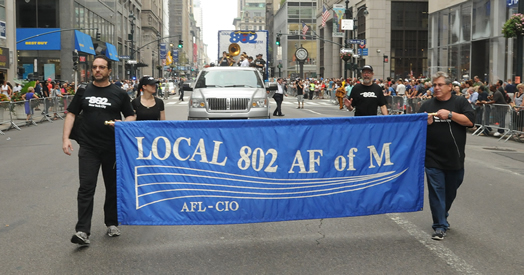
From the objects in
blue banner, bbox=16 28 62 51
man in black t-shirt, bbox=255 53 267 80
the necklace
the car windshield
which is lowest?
the necklace

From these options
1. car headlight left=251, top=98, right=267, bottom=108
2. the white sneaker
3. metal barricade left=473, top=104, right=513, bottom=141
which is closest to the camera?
the white sneaker

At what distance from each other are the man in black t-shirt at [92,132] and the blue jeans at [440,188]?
133 inches

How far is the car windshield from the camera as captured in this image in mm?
15625

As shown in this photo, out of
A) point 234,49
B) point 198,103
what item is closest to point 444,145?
point 198,103

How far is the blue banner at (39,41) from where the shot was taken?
48625mm

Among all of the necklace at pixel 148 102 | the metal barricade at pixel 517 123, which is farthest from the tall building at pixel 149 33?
the necklace at pixel 148 102

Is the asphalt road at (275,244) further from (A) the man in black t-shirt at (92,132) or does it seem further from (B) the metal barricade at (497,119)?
(B) the metal barricade at (497,119)

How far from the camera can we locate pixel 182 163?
6.00m

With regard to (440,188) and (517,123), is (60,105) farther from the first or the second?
(440,188)

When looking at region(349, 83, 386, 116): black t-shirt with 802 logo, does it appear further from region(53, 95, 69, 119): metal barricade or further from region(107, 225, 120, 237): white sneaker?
region(53, 95, 69, 119): metal barricade

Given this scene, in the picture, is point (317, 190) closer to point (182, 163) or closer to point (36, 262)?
point (182, 163)

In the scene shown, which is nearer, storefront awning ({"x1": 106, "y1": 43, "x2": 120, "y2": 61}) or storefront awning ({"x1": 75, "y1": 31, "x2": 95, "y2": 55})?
storefront awning ({"x1": 75, "y1": 31, "x2": 95, "y2": 55})

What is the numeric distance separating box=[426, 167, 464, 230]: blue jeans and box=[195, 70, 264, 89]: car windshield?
9582 millimetres

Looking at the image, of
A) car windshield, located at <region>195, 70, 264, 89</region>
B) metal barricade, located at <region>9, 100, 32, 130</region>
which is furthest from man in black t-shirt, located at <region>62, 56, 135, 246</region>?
metal barricade, located at <region>9, 100, 32, 130</region>
